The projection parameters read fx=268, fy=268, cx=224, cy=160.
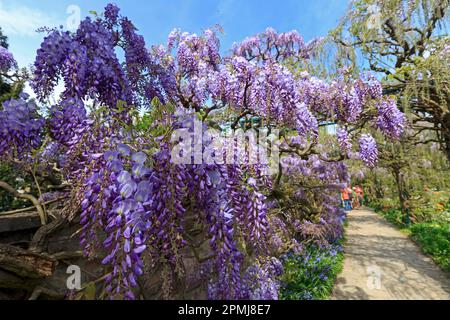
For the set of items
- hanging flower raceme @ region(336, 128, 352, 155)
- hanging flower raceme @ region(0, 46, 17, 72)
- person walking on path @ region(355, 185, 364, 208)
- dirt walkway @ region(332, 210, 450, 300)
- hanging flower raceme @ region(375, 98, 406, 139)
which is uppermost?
hanging flower raceme @ region(0, 46, 17, 72)

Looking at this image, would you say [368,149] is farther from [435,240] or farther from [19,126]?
[435,240]

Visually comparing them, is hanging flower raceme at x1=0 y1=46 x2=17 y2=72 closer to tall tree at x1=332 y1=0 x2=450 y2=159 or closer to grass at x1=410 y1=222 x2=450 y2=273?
tall tree at x1=332 y1=0 x2=450 y2=159

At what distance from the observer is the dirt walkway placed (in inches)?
160

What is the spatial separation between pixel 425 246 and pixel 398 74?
462cm

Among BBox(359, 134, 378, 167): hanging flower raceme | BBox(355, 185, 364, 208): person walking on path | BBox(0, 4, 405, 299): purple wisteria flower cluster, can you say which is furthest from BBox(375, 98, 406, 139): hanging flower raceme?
BBox(355, 185, 364, 208): person walking on path

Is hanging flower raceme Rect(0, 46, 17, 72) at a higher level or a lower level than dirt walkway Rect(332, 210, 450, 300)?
higher

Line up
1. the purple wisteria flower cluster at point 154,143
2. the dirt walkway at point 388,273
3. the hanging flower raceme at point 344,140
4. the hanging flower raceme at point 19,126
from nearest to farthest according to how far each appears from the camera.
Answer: the purple wisteria flower cluster at point 154,143, the hanging flower raceme at point 19,126, the hanging flower raceme at point 344,140, the dirt walkway at point 388,273

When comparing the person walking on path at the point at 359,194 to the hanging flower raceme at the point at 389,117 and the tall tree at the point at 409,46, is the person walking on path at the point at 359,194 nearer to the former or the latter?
the tall tree at the point at 409,46

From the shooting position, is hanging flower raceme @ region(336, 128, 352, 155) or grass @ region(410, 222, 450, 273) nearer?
hanging flower raceme @ region(336, 128, 352, 155)

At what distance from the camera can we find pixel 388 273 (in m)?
4.87

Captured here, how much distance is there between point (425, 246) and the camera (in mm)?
6430

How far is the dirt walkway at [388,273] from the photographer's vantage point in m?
4.05

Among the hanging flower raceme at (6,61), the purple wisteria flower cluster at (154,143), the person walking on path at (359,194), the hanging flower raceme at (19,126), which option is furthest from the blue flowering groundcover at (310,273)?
the person walking on path at (359,194)

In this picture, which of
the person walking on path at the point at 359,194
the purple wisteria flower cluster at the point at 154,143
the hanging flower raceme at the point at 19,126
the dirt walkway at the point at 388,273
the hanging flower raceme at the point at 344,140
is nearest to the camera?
the purple wisteria flower cluster at the point at 154,143
